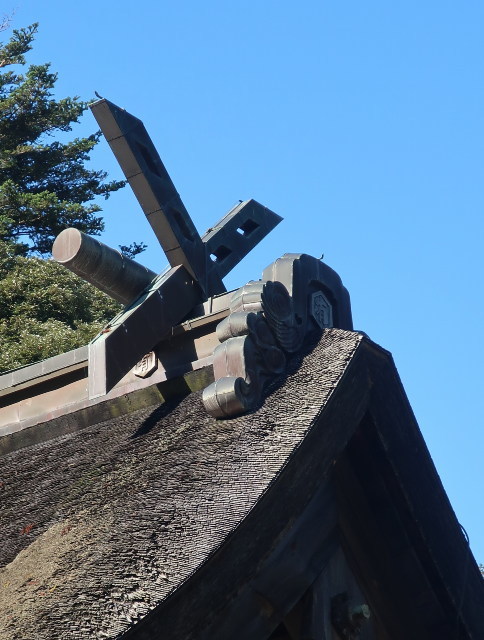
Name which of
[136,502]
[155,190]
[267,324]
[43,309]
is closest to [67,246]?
[155,190]

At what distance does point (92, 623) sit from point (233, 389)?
4.73 ft

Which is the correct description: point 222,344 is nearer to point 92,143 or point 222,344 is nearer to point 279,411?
point 279,411

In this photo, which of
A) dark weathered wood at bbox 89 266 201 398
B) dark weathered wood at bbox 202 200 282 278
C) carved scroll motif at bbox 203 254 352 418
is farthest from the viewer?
dark weathered wood at bbox 202 200 282 278

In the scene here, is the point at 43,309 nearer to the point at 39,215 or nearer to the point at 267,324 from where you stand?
the point at 39,215

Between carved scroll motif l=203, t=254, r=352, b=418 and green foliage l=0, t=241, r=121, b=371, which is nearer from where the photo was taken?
carved scroll motif l=203, t=254, r=352, b=418

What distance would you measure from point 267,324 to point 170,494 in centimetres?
113

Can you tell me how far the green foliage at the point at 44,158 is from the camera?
948 inches

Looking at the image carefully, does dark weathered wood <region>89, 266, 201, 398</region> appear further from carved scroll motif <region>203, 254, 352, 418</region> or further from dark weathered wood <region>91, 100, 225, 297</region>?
carved scroll motif <region>203, 254, 352, 418</region>

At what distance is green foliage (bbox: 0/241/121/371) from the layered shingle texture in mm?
9402

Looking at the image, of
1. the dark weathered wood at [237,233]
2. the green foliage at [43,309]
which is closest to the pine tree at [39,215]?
the green foliage at [43,309]

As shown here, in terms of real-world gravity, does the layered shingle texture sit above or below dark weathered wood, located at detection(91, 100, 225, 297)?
below

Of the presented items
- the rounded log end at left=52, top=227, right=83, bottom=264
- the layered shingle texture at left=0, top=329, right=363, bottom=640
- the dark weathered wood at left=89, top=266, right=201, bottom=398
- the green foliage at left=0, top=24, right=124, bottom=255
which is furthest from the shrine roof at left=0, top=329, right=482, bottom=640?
the green foliage at left=0, top=24, right=124, bottom=255

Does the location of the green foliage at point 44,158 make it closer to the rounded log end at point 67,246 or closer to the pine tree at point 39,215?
the pine tree at point 39,215

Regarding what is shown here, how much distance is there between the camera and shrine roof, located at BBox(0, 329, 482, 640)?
348 cm
